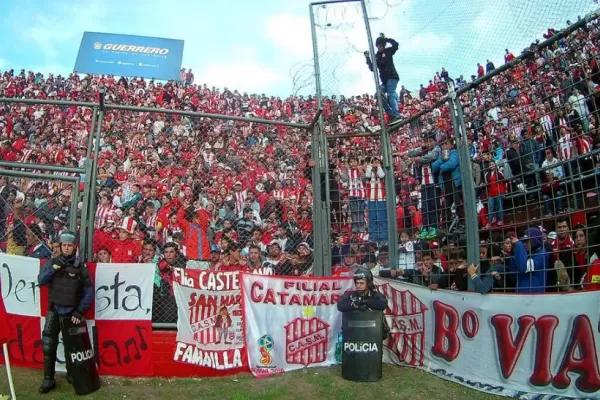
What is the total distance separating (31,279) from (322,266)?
3840mm

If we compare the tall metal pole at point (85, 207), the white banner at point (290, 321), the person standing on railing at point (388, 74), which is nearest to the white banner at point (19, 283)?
the tall metal pole at point (85, 207)

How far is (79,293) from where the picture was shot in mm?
5887

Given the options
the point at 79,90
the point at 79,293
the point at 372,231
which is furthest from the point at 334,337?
the point at 79,90

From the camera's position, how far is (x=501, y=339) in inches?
213

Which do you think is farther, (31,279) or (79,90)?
(79,90)

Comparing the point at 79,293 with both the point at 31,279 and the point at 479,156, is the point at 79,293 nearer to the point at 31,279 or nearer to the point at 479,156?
the point at 31,279

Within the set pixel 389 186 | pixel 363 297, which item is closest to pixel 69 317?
pixel 363 297

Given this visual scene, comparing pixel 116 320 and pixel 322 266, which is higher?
pixel 322 266

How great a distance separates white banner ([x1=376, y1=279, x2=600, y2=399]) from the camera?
470 cm

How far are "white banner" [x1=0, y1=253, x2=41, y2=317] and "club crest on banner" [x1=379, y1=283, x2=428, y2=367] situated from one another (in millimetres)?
4702

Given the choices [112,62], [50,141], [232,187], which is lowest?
[232,187]

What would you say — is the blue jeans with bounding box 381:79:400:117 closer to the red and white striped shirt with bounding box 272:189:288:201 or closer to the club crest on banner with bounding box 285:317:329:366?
the red and white striped shirt with bounding box 272:189:288:201

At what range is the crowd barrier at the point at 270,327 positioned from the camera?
17.8 feet

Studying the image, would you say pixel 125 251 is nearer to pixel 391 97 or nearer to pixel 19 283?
pixel 19 283
